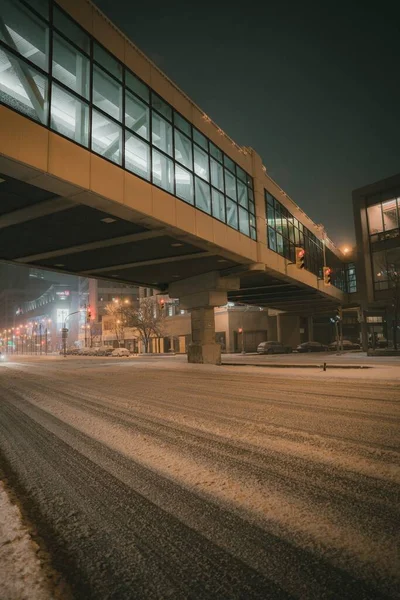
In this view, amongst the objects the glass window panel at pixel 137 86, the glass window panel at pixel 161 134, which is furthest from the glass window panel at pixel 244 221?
the glass window panel at pixel 137 86

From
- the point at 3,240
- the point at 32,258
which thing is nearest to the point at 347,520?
the point at 3,240

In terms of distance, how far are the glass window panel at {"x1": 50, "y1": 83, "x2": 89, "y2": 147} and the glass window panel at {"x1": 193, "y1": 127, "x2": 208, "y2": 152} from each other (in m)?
8.16

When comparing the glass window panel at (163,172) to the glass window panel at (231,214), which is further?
the glass window panel at (231,214)

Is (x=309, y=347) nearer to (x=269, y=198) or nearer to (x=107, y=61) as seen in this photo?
(x=269, y=198)

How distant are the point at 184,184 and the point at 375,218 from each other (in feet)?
101

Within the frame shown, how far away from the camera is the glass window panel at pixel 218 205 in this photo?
68.3 ft

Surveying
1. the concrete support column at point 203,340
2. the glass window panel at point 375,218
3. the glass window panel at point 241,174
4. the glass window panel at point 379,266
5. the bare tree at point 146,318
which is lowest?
the concrete support column at point 203,340

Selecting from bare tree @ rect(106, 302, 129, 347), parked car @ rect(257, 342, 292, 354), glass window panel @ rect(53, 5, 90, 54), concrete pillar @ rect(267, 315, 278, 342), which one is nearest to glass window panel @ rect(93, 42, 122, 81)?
glass window panel @ rect(53, 5, 90, 54)

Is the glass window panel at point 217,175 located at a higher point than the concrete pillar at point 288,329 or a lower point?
higher

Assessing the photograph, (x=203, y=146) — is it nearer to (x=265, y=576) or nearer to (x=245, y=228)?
(x=245, y=228)

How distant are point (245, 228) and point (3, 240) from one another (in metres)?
14.6

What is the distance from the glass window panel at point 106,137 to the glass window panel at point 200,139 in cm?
654

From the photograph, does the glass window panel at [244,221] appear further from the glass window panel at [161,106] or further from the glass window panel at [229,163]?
the glass window panel at [161,106]

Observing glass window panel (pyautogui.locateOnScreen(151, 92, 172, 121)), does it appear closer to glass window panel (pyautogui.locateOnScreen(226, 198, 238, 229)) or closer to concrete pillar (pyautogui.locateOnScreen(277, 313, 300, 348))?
glass window panel (pyautogui.locateOnScreen(226, 198, 238, 229))
